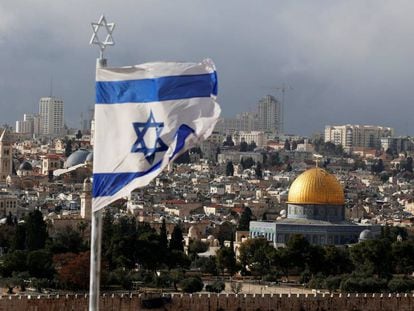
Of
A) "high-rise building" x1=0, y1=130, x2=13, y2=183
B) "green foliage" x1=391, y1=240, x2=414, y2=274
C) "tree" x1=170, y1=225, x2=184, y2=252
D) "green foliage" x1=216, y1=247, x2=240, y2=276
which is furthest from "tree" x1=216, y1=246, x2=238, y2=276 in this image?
"high-rise building" x1=0, y1=130, x2=13, y2=183

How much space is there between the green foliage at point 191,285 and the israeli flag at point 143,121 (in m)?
34.6

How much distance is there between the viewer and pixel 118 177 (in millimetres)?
9359

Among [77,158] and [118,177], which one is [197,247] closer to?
[118,177]

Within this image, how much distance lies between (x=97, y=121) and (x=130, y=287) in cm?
3534

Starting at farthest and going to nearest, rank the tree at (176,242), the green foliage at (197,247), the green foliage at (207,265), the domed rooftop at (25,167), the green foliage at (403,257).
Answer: the domed rooftop at (25,167), the green foliage at (197,247), the tree at (176,242), the green foliage at (207,265), the green foliage at (403,257)

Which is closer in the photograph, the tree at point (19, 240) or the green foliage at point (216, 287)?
the green foliage at point (216, 287)

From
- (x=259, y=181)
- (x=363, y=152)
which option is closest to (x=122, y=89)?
(x=259, y=181)

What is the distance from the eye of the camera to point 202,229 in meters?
79.0

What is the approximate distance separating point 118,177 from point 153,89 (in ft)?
2.06

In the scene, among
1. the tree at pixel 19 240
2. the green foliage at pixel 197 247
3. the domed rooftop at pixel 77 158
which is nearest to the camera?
the tree at pixel 19 240

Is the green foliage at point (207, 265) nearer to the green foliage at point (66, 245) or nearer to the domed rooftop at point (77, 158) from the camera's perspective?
the green foliage at point (66, 245)

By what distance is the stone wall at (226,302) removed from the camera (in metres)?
33.7

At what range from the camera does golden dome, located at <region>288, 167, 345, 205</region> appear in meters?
62.9

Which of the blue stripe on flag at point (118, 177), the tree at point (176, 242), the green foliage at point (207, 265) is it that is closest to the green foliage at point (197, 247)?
the tree at point (176, 242)
